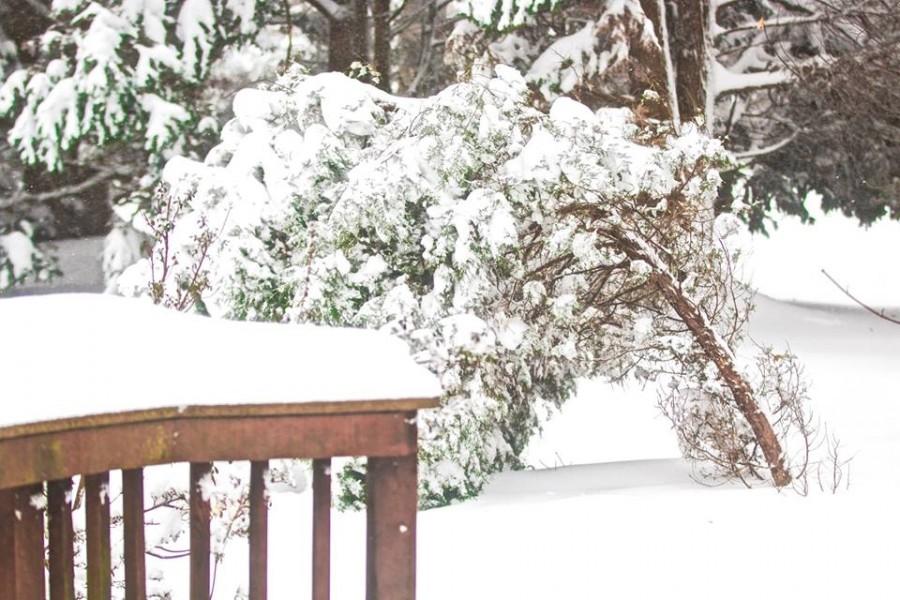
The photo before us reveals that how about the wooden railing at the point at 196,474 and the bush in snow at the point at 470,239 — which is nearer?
the wooden railing at the point at 196,474

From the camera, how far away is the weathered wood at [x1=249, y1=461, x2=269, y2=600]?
2336 millimetres

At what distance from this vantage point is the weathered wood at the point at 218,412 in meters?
2.05

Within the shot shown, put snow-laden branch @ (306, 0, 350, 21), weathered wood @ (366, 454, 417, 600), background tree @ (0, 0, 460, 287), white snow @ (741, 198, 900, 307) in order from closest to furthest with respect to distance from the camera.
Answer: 1. weathered wood @ (366, 454, 417, 600)
2. background tree @ (0, 0, 460, 287)
3. snow-laden branch @ (306, 0, 350, 21)
4. white snow @ (741, 198, 900, 307)

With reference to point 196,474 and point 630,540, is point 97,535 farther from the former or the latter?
point 630,540

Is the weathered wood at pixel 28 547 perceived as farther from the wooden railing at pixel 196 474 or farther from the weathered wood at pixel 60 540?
the weathered wood at pixel 60 540

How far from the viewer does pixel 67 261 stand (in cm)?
1474

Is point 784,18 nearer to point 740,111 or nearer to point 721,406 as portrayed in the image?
point 740,111

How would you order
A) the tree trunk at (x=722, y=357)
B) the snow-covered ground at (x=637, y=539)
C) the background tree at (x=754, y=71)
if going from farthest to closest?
the background tree at (x=754, y=71)
the tree trunk at (x=722, y=357)
the snow-covered ground at (x=637, y=539)

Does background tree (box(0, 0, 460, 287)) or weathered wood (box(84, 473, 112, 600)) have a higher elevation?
background tree (box(0, 0, 460, 287))

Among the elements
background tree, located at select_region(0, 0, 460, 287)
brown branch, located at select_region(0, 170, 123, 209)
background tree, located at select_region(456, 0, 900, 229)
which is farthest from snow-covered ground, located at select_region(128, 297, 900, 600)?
brown branch, located at select_region(0, 170, 123, 209)

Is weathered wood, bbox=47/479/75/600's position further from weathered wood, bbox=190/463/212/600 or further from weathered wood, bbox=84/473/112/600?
weathered wood, bbox=190/463/212/600

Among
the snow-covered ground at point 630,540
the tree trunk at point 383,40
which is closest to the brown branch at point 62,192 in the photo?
the tree trunk at point 383,40

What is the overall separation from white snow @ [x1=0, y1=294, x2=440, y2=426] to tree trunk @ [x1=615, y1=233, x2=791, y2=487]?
12.4 ft

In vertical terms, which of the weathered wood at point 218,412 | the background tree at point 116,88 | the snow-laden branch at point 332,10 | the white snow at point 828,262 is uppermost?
the snow-laden branch at point 332,10
